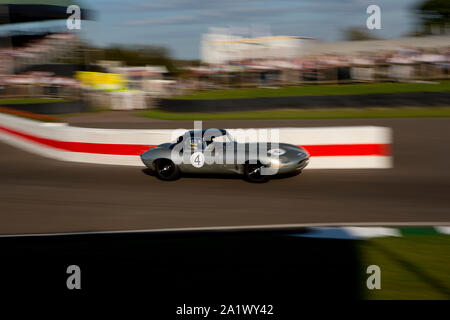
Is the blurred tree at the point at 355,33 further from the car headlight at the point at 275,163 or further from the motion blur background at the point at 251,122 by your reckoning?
the car headlight at the point at 275,163

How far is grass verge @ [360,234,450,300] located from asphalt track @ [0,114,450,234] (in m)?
1.04

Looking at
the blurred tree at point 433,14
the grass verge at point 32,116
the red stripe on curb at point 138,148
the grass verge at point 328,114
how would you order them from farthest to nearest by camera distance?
1. the blurred tree at point 433,14
2. the grass verge at point 328,114
3. the grass verge at point 32,116
4. the red stripe on curb at point 138,148

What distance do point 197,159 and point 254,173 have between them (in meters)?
1.07

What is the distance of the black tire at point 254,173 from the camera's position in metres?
8.38

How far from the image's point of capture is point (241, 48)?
111 ft

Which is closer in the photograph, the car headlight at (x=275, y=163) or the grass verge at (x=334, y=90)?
the car headlight at (x=275, y=163)

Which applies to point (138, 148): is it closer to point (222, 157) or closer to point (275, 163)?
point (222, 157)

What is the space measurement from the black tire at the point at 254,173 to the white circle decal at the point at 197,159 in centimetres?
80

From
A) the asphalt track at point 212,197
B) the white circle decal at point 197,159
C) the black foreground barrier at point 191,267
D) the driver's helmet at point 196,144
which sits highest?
the driver's helmet at point 196,144

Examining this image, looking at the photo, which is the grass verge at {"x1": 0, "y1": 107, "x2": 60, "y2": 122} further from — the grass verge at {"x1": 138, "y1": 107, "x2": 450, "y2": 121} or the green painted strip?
the green painted strip

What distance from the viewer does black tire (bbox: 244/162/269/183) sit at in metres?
8.38

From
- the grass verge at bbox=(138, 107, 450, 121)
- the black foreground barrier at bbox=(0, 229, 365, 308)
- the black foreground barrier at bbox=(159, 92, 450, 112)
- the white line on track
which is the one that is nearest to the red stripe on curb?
the white line on track

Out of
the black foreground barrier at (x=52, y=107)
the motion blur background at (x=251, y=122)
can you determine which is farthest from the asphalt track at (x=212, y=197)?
the black foreground barrier at (x=52, y=107)

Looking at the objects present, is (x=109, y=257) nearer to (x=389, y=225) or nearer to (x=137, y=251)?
(x=137, y=251)
